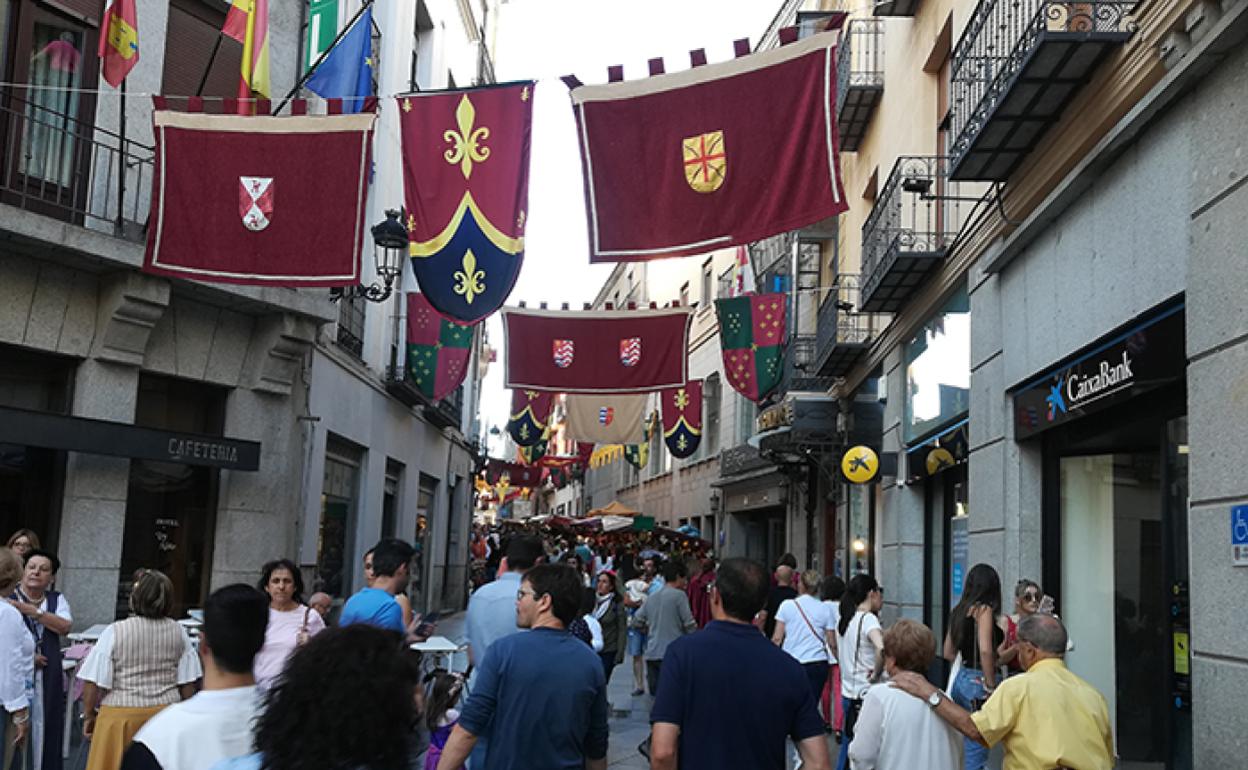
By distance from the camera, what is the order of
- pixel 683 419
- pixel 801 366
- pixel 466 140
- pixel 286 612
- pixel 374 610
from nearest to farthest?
pixel 374 610 < pixel 286 612 < pixel 466 140 < pixel 801 366 < pixel 683 419

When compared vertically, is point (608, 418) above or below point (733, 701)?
above

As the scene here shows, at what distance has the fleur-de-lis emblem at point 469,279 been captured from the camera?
10273 mm

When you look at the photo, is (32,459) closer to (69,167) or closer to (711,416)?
(69,167)

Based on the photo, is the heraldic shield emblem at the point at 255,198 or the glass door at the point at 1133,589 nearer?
the glass door at the point at 1133,589

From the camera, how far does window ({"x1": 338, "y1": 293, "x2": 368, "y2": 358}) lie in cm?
1691

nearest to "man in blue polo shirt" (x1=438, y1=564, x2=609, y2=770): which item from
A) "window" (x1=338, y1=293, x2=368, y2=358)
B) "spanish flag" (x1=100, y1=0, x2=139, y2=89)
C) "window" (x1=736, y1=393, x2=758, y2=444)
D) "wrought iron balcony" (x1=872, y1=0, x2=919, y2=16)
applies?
"spanish flag" (x1=100, y1=0, x2=139, y2=89)

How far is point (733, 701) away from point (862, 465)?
39.0 feet

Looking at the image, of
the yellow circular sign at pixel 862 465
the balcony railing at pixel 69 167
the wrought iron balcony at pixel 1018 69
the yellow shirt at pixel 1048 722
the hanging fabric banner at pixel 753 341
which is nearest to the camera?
the yellow shirt at pixel 1048 722

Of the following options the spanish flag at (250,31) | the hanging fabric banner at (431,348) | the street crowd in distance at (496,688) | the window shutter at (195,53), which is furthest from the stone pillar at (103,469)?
the hanging fabric banner at (431,348)

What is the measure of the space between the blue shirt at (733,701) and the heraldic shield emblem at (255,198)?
6.98 m

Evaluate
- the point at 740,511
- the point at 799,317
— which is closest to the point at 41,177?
the point at 799,317

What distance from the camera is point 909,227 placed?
14.4 meters

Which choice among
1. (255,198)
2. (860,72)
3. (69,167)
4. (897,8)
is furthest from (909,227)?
(69,167)

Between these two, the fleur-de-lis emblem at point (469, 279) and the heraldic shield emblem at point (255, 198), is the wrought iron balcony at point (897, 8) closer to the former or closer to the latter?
the fleur-de-lis emblem at point (469, 279)
